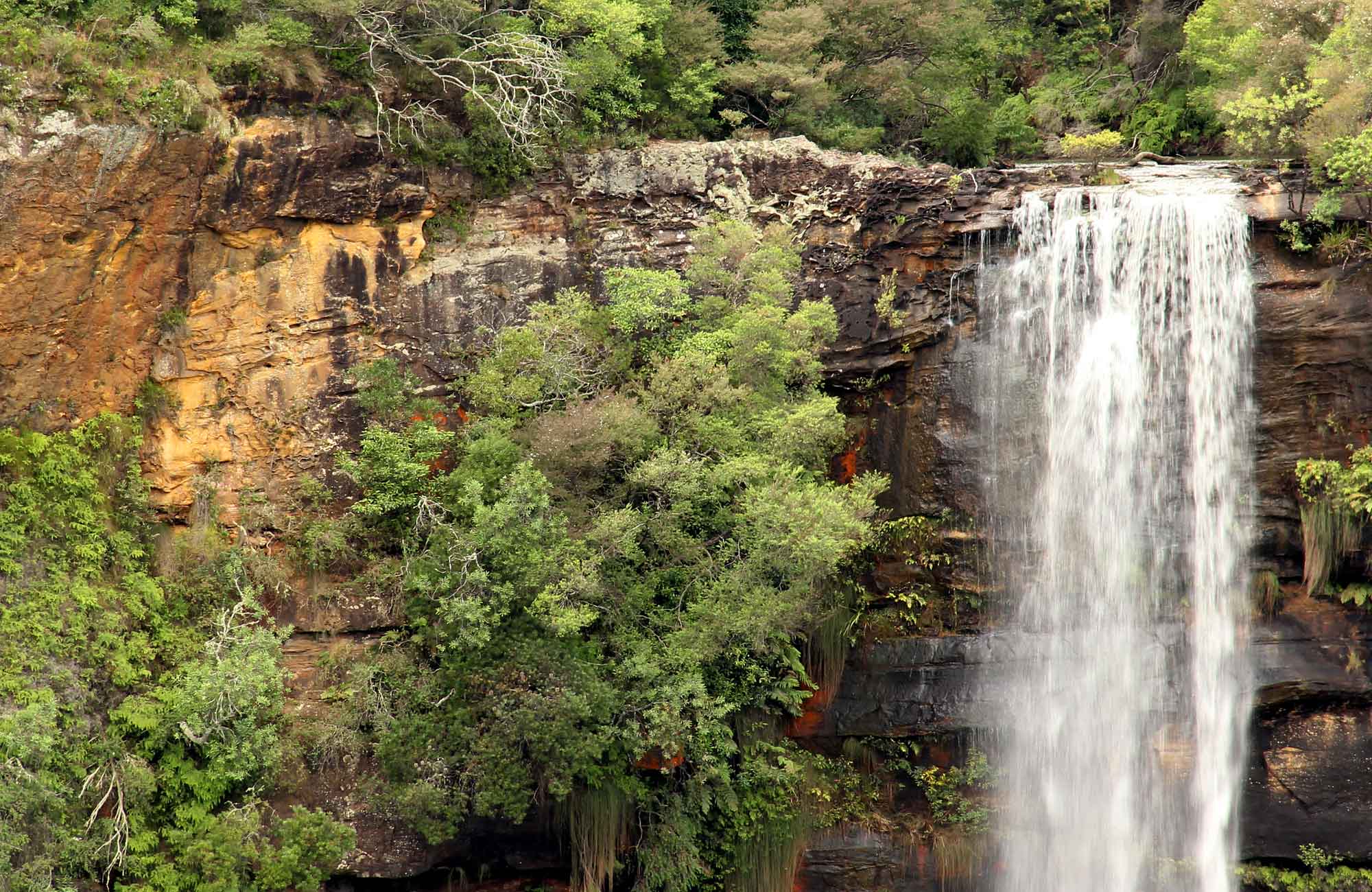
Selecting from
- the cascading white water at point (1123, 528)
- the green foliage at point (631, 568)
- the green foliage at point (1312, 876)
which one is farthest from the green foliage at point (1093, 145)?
the green foliage at point (1312, 876)

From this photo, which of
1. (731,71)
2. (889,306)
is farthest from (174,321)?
(889,306)

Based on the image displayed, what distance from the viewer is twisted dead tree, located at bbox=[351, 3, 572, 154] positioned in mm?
19297

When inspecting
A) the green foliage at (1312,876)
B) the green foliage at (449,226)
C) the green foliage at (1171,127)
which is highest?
the green foliage at (1171,127)

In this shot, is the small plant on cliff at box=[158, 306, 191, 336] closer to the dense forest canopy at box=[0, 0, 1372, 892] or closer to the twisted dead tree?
the dense forest canopy at box=[0, 0, 1372, 892]

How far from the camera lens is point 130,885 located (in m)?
15.6

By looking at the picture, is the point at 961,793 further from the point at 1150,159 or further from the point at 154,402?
the point at 154,402

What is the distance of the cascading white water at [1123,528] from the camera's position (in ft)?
59.8

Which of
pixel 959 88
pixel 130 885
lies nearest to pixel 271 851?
pixel 130 885

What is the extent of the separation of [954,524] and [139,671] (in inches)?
442

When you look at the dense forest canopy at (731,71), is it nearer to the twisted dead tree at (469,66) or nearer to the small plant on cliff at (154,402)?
the twisted dead tree at (469,66)

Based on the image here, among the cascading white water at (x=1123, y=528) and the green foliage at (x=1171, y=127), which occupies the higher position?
the green foliage at (x=1171, y=127)

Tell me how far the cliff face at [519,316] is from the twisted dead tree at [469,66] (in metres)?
0.79

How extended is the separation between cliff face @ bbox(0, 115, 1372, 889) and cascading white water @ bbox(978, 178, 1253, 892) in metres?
0.47

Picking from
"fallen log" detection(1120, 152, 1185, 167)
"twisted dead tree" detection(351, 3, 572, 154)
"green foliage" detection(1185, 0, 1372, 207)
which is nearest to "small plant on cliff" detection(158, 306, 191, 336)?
"twisted dead tree" detection(351, 3, 572, 154)
